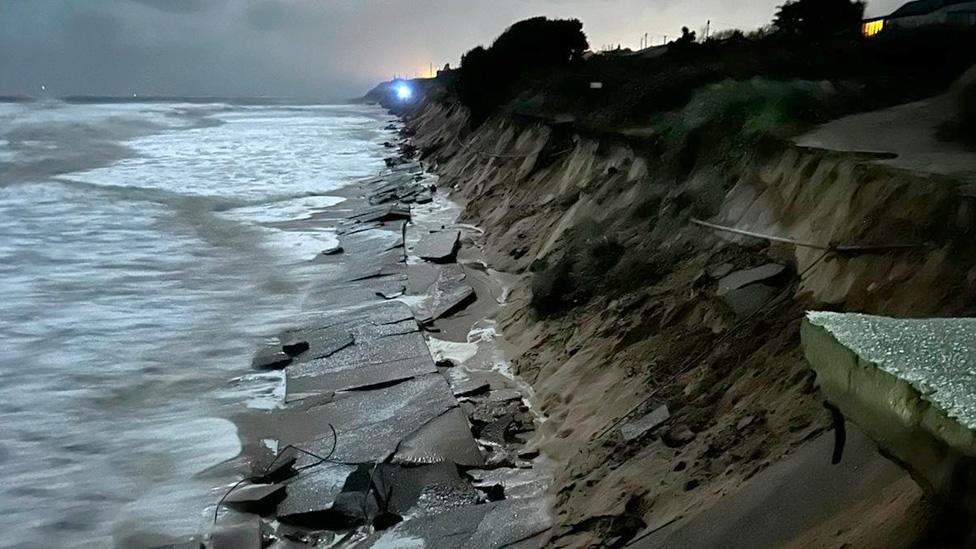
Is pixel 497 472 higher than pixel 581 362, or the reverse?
pixel 581 362

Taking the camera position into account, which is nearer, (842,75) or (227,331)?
(227,331)

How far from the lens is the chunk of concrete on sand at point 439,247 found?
519 inches

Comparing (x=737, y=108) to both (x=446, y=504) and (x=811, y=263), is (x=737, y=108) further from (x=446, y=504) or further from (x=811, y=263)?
(x=446, y=504)

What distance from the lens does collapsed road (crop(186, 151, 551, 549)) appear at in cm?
542

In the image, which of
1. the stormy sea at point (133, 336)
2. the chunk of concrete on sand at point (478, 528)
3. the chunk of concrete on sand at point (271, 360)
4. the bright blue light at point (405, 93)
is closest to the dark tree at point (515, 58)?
the stormy sea at point (133, 336)

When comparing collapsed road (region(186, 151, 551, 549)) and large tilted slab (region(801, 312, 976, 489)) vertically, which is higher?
large tilted slab (region(801, 312, 976, 489))

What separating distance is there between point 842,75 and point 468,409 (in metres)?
10.5

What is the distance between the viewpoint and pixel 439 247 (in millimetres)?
13844

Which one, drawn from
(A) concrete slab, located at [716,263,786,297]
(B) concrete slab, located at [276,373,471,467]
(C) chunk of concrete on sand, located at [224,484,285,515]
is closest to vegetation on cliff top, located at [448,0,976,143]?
(A) concrete slab, located at [716,263,786,297]

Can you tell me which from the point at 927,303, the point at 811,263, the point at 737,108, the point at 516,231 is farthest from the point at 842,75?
the point at 927,303

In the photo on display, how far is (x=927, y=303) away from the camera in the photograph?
178 inches

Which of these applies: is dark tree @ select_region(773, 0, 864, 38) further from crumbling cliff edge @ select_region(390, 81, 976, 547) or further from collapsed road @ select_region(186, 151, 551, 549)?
collapsed road @ select_region(186, 151, 551, 549)

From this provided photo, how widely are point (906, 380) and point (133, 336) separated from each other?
10.5 meters

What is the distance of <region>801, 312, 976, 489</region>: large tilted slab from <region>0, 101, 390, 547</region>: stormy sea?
5390 mm
